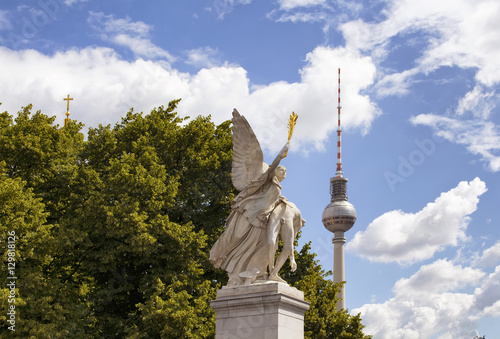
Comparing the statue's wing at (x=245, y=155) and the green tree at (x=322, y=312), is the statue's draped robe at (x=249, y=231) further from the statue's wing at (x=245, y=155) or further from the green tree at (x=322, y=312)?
the green tree at (x=322, y=312)

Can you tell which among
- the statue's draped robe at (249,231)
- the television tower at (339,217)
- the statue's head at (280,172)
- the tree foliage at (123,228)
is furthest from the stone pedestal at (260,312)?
the television tower at (339,217)

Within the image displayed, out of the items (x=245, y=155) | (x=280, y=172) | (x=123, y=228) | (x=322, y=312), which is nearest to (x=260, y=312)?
(x=280, y=172)

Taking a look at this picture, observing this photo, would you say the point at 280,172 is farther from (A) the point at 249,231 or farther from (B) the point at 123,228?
(B) the point at 123,228

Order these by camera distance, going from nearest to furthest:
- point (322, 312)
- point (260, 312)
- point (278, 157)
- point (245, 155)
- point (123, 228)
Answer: point (260, 312) → point (278, 157) → point (245, 155) → point (123, 228) → point (322, 312)

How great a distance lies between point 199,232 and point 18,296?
615 centimetres

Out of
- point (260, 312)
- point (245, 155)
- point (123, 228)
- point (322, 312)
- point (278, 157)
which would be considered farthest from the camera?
point (322, 312)

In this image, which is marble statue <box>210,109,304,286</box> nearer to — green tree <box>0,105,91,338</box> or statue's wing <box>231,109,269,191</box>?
statue's wing <box>231,109,269,191</box>

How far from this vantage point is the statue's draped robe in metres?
14.0

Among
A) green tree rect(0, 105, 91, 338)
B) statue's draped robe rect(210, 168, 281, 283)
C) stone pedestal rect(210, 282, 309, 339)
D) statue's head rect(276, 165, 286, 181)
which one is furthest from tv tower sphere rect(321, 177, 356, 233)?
stone pedestal rect(210, 282, 309, 339)

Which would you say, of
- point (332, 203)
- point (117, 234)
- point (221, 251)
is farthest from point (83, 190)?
point (332, 203)

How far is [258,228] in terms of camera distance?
14.1 m

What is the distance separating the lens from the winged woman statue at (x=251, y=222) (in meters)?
14.0

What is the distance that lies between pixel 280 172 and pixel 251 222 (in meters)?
1.23

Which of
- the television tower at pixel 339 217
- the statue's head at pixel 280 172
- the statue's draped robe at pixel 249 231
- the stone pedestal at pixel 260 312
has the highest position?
the television tower at pixel 339 217
